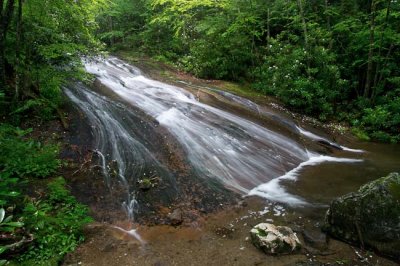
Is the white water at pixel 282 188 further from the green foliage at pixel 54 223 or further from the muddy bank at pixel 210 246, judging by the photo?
the green foliage at pixel 54 223

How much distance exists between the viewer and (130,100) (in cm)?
1110

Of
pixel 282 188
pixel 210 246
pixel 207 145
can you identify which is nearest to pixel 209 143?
pixel 207 145

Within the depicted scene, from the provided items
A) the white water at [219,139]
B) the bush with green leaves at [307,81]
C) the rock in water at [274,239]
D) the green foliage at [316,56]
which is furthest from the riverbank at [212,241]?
the green foliage at [316,56]

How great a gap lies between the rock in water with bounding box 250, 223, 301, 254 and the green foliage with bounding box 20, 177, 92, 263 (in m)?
2.85

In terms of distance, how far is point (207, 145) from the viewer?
8992 mm

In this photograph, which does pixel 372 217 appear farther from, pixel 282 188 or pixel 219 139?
pixel 219 139

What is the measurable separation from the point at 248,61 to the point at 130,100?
286 inches

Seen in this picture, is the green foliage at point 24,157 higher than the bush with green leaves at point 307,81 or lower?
lower

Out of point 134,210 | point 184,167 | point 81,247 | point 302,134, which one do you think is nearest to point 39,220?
point 81,247

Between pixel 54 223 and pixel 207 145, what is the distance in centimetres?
453

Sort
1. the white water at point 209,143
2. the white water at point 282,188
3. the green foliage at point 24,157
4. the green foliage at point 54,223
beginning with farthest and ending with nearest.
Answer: the white water at point 209,143
the white water at point 282,188
the green foliage at point 24,157
the green foliage at point 54,223

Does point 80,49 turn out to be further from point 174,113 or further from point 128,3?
point 128,3

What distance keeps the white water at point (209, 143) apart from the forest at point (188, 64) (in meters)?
1.27

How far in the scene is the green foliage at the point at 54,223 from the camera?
16.1 feet
